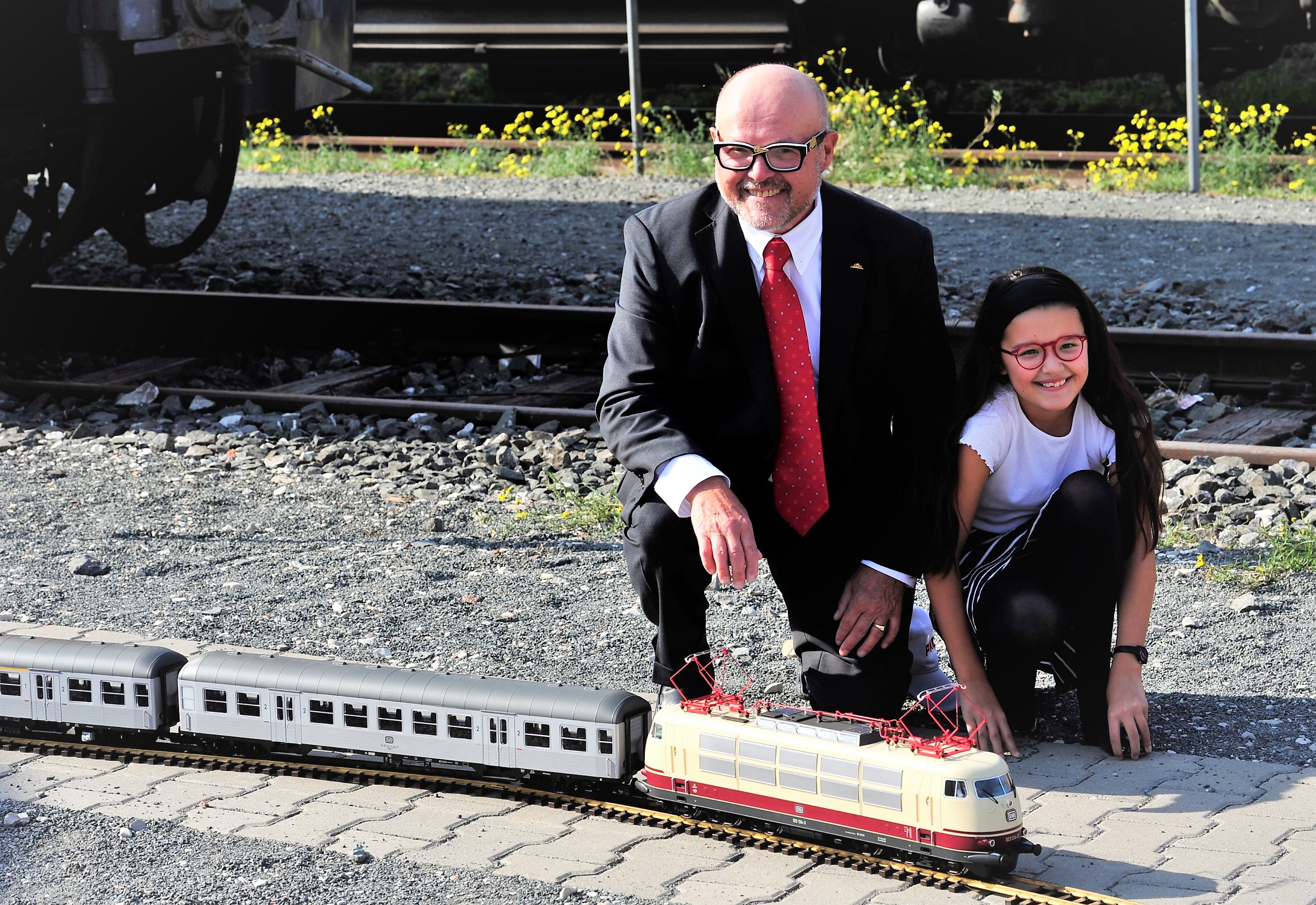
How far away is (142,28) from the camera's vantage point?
297 inches

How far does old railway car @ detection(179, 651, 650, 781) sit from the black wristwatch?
4.00 ft

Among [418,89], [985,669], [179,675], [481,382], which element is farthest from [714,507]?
[418,89]

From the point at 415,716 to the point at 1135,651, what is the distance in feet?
5.93

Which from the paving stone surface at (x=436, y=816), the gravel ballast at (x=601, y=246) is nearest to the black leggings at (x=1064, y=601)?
the paving stone surface at (x=436, y=816)

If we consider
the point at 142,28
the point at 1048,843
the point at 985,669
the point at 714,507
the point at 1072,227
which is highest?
the point at 142,28

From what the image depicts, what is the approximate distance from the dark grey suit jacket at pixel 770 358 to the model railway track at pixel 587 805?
737 millimetres

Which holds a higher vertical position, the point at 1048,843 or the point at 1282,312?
the point at 1282,312

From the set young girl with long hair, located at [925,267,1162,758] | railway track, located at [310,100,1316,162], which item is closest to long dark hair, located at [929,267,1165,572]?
young girl with long hair, located at [925,267,1162,758]

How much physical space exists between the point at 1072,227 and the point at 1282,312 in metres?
2.84

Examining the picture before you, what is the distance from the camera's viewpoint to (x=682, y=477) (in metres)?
3.42

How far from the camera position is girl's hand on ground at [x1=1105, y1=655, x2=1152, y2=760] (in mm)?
3730

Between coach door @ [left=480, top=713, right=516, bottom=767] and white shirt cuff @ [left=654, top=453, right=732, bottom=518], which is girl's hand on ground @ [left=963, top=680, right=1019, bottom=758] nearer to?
white shirt cuff @ [left=654, top=453, right=732, bottom=518]

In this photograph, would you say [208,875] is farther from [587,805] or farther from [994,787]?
[994,787]

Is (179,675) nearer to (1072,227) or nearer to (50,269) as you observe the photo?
(50,269)
